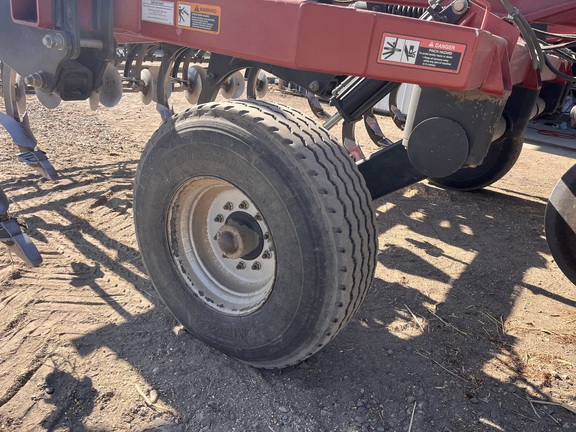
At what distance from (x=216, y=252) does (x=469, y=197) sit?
9.81 feet

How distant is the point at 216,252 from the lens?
241cm

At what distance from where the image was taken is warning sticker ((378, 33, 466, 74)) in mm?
1849

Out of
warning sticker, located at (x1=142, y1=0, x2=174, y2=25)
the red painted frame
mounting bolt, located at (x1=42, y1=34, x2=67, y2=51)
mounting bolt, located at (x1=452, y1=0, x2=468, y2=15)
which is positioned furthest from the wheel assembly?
mounting bolt, located at (x1=42, y1=34, x2=67, y2=51)

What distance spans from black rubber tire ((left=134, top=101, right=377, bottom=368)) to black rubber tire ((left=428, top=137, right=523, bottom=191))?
2.68 m

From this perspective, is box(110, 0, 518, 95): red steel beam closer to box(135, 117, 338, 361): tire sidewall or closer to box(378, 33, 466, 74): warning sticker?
box(378, 33, 466, 74): warning sticker

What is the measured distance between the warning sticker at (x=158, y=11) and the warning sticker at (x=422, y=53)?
947 millimetres

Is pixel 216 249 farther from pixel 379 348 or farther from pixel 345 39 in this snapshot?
pixel 345 39

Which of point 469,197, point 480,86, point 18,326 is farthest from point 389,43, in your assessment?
point 469,197

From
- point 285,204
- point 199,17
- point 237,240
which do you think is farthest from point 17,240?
point 285,204

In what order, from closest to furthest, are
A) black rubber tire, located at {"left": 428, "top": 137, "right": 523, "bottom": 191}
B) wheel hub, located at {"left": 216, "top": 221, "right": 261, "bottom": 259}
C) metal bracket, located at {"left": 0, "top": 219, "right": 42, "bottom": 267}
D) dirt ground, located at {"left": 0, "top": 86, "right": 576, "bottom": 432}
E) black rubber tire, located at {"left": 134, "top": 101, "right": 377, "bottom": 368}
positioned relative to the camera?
black rubber tire, located at {"left": 134, "top": 101, "right": 377, "bottom": 368} → dirt ground, located at {"left": 0, "top": 86, "right": 576, "bottom": 432} → wheel hub, located at {"left": 216, "top": 221, "right": 261, "bottom": 259} → metal bracket, located at {"left": 0, "top": 219, "right": 42, "bottom": 267} → black rubber tire, located at {"left": 428, "top": 137, "right": 523, "bottom": 191}

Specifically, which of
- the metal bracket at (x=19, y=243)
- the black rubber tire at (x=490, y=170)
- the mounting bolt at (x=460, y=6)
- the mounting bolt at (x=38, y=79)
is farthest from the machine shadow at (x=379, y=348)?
the mounting bolt at (x=460, y=6)

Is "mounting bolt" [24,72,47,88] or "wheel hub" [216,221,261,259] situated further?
"mounting bolt" [24,72,47,88]

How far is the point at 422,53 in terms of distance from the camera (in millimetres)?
1874

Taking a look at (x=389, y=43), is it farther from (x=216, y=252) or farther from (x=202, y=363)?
(x=202, y=363)
